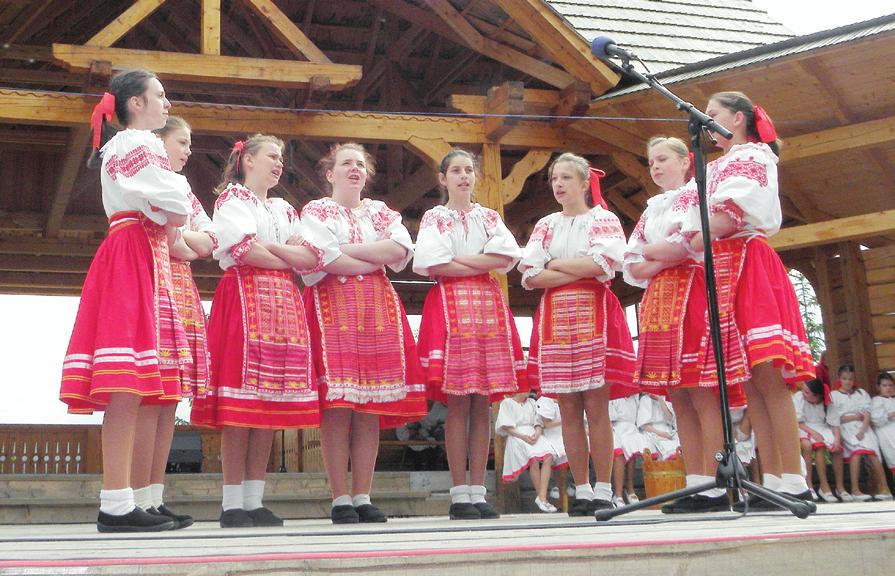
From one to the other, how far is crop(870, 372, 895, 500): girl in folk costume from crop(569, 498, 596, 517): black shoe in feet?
20.6

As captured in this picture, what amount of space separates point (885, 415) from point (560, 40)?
4.78 meters

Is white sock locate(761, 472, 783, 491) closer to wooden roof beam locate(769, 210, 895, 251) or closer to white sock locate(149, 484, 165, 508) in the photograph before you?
white sock locate(149, 484, 165, 508)

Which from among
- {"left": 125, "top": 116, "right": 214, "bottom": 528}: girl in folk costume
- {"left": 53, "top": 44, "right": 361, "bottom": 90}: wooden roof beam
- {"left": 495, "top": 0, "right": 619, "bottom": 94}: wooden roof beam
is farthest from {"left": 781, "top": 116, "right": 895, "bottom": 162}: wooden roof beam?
{"left": 125, "top": 116, "right": 214, "bottom": 528}: girl in folk costume

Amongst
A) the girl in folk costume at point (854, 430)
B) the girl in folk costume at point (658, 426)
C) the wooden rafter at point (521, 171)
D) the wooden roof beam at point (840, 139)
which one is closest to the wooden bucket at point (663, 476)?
the girl in folk costume at point (658, 426)

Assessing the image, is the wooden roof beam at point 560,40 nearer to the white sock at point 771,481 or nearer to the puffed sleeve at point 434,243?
the puffed sleeve at point 434,243

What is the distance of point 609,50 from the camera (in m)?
3.71

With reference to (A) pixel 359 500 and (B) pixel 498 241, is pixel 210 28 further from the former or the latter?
(A) pixel 359 500

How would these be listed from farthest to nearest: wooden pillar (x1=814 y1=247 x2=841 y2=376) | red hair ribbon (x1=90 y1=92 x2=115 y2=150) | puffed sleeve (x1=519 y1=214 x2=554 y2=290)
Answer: wooden pillar (x1=814 y1=247 x2=841 y2=376), puffed sleeve (x1=519 y1=214 x2=554 y2=290), red hair ribbon (x1=90 y1=92 x2=115 y2=150)

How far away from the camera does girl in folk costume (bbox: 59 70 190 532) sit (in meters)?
3.53

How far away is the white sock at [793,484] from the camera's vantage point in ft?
13.0

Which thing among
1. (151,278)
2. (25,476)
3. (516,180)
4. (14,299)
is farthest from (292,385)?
(14,299)

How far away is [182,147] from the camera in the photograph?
4418 mm

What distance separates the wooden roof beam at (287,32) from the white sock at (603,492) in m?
4.38

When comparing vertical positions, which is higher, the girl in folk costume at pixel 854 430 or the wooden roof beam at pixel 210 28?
the wooden roof beam at pixel 210 28
